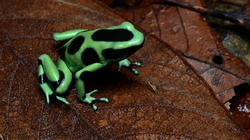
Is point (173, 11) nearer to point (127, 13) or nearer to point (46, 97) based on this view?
point (127, 13)

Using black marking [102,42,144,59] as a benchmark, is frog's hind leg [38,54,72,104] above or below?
below

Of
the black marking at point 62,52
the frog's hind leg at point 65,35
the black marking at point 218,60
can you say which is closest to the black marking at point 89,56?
the black marking at point 62,52

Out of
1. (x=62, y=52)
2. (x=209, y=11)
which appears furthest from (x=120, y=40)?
(x=209, y=11)

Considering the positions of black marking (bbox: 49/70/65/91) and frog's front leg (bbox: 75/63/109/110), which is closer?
frog's front leg (bbox: 75/63/109/110)

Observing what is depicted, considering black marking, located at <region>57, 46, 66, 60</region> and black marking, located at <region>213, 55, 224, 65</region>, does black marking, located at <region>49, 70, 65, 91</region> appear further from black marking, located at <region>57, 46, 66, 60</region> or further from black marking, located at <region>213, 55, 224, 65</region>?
black marking, located at <region>213, 55, 224, 65</region>

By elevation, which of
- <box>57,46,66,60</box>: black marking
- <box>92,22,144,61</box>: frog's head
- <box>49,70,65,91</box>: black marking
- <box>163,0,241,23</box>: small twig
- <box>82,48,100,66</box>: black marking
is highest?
<box>92,22,144,61</box>: frog's head

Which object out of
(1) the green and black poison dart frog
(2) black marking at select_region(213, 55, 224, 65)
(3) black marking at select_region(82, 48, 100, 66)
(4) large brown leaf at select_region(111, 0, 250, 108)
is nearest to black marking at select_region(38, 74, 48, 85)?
(1) the green and black poison dart frog

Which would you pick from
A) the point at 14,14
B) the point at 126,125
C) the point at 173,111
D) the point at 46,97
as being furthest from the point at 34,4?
Answer: the point at 173,111

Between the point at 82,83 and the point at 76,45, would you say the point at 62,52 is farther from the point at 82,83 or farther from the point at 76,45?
the point at 82,83

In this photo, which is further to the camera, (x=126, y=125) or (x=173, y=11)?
(x=173, y=11)
